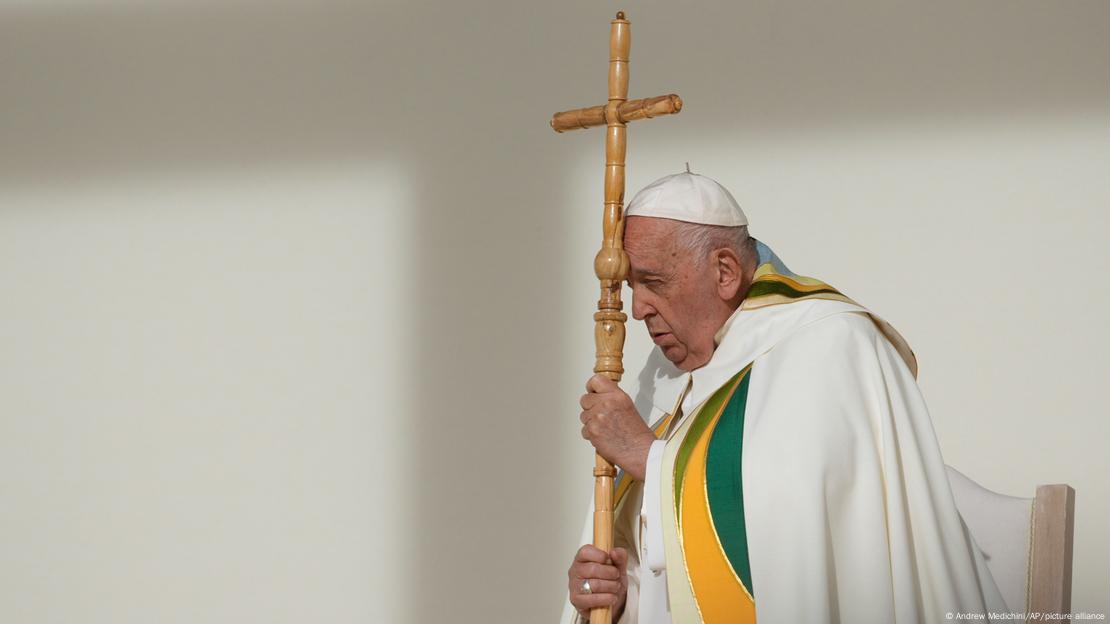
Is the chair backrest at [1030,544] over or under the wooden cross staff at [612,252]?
under

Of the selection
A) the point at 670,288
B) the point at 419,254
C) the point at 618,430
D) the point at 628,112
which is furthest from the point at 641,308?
the point at 419,254

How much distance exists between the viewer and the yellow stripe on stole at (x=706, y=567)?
324 centimetres

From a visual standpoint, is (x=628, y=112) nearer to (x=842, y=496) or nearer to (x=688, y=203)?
(x=688, y=203)

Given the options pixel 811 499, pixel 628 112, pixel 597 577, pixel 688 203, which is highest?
pixel 628 112

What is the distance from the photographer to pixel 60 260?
598 cm

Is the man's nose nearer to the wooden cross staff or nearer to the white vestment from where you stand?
the wooden cross staff

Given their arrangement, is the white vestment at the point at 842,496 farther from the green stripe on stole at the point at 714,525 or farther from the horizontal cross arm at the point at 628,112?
the horizontal cross arm at the point at 628,112

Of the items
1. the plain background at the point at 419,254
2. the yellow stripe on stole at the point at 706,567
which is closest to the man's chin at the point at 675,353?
the yellow stripe on stole at the point at 706,567

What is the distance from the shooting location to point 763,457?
10.7 feet

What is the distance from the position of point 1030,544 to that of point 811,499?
628mm

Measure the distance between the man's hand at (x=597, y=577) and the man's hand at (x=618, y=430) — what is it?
0.21 metres

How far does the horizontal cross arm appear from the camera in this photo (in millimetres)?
3398

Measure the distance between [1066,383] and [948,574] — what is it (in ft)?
6.86

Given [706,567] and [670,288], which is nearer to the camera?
[706,567]
